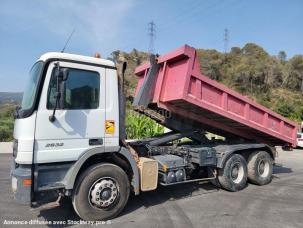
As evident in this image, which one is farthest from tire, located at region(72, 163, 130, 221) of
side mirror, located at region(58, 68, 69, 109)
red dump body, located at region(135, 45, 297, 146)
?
red dump body, located at region(135, 45, 297, 146)

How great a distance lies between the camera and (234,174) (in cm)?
779

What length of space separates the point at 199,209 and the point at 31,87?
382cm

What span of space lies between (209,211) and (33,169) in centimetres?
329

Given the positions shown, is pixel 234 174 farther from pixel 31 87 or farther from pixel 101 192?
pixel 31 87

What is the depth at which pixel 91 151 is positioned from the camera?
5.56m

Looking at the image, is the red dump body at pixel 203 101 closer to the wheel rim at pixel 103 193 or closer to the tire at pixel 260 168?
the tire at pixel 260 168

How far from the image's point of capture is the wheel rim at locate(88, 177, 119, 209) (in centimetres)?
552

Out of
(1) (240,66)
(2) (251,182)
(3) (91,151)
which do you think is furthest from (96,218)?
(1) (240,66)

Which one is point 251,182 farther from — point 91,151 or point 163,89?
point 91,151

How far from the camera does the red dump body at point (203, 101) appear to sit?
6593mm

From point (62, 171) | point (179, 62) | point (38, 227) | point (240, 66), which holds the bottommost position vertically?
point (38, 227)

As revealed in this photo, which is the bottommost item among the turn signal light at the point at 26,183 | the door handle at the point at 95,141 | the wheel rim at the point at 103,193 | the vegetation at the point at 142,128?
the wheel rim at the point at 103,193

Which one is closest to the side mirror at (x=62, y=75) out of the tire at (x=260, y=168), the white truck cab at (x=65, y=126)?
the white truck cab at (x=65, y=126)

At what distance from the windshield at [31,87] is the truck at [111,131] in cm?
2
